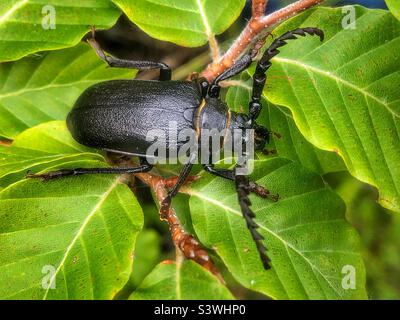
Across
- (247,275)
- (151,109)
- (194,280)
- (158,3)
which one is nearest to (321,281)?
(247,275)

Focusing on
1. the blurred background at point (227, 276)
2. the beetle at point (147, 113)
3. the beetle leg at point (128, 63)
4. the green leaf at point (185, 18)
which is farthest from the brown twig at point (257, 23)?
the blurred background at point (227, 276)

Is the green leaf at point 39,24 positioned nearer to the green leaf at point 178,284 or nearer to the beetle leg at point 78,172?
the beetle leg at point 78,172

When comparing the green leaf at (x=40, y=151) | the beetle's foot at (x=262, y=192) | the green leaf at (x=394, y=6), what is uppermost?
the green leaf at (x=394, y=6)

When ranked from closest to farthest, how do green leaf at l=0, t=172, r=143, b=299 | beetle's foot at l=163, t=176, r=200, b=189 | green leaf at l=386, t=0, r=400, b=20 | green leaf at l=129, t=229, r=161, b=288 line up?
green leaf at l=386, t=0, r=400, b=20, green leaf at l=0, t=172, r=143, b=299, beetle's foot at l=163, t=176, r=200, b=189, green leaf at l=129, t=229, r=161, b=288

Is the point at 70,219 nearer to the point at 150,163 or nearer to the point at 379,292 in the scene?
the point at 150,163

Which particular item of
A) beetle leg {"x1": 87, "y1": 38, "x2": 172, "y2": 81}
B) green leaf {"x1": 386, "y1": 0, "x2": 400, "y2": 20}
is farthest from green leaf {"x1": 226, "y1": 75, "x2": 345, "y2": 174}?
beetle leg {"x1": 87, "y1": 38, "x2": 172, "y2": 81}

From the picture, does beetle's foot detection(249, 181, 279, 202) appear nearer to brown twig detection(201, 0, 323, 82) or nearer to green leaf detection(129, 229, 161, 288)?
brown twig detection(201, 0, 323, 82)
